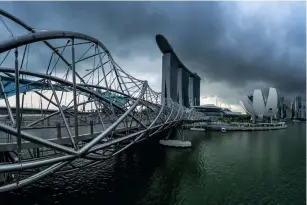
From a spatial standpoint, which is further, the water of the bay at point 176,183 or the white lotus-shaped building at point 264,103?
the white lotus-shaped building at point 264,103

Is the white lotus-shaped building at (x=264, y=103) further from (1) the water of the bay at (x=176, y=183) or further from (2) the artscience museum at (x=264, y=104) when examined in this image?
(1) the water of the bay at (x=176, y=183)

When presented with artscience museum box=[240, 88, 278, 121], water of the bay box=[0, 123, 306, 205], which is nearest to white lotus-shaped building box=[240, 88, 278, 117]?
artscience museum box=[240, 88, 278, 121]

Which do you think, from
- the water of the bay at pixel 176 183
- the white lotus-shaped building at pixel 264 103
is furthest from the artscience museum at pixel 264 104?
the water of the bay at pixel 176 183

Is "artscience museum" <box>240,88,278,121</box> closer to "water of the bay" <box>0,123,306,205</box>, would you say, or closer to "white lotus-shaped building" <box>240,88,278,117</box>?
"white lotus-shaped building" <box>240,88,278,117</box>

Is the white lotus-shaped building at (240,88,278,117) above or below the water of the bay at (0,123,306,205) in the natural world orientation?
above

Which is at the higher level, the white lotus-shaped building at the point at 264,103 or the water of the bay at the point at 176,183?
the white lotus-shaped building at the point at 264,103

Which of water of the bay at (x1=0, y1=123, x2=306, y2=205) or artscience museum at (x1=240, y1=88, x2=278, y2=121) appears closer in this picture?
water of the bay at (x1=0, y1=123, x2=306, y2=205)

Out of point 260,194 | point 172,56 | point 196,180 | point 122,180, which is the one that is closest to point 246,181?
point 260,194

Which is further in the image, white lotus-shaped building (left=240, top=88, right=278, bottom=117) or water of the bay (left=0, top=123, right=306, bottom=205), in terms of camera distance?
white lotus-shaped building (left=240, top=88, right=278, bottom=117)
